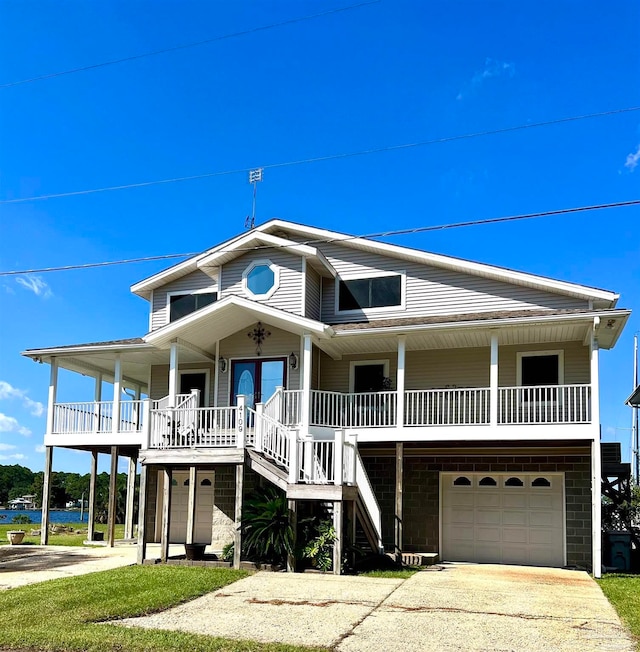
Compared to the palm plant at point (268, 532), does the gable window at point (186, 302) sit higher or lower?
higher

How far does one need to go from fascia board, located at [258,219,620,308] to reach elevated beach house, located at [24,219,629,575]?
44 millimetres

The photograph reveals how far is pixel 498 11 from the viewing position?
1569cm

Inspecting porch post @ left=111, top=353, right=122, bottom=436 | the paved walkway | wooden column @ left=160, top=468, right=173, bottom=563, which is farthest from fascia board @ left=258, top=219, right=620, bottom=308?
the paved walkway

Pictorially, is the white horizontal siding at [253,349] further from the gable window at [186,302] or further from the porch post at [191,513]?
the porch post at [191,513]

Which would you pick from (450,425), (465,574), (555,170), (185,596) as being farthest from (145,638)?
(555,170)

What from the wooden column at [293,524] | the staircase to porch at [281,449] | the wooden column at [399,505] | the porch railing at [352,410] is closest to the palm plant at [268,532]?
the wooden column at [293,524]

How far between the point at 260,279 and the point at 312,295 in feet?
4.72

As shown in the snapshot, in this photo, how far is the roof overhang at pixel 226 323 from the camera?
62.0ft

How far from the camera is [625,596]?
Answer: 43.6 feet

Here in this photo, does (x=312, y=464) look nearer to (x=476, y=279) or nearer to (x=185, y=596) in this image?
(x=185, y=596)

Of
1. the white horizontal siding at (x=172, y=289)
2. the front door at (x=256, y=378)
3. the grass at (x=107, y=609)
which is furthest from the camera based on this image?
the white horizontal siding at (x=172, y=289)

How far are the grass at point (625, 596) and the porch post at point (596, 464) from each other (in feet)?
1.67

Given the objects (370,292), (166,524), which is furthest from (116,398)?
(370,292)

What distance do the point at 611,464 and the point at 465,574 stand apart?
18.2 feet
